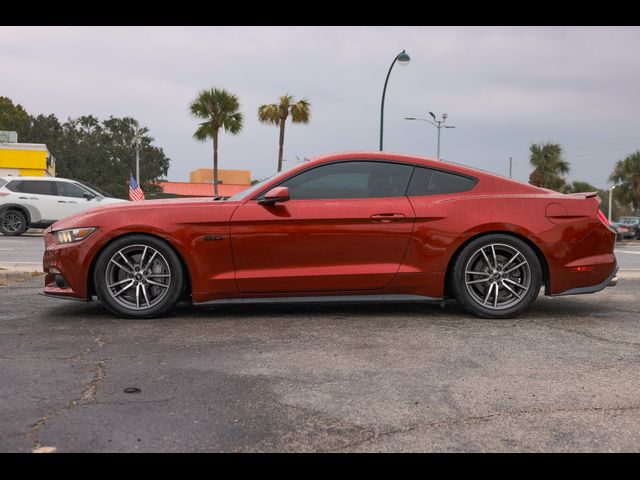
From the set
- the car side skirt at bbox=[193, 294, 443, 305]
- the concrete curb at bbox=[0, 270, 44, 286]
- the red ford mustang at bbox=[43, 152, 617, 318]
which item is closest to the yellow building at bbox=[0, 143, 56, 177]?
the concrete curb at bbox=[0, 270, 44, 286]

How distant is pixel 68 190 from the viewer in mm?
17219

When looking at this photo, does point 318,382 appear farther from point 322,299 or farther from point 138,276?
point 138,276

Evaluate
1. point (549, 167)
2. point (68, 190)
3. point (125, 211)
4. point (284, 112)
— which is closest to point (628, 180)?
point (549, 167)

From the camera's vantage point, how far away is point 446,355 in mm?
3836

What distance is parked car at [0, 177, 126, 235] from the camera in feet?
56.1

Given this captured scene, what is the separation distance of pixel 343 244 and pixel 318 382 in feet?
6.21

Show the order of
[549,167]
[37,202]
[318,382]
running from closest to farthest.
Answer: [318,382], [37,202], [549,167]

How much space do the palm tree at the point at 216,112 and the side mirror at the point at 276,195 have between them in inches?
1119

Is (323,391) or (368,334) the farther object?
(368,334)

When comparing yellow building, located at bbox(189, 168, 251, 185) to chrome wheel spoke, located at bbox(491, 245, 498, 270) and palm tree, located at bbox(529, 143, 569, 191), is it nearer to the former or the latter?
palm tree, located at bbox(529, 143, 569, 191)

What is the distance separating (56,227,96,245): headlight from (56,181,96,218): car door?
1271 cm
